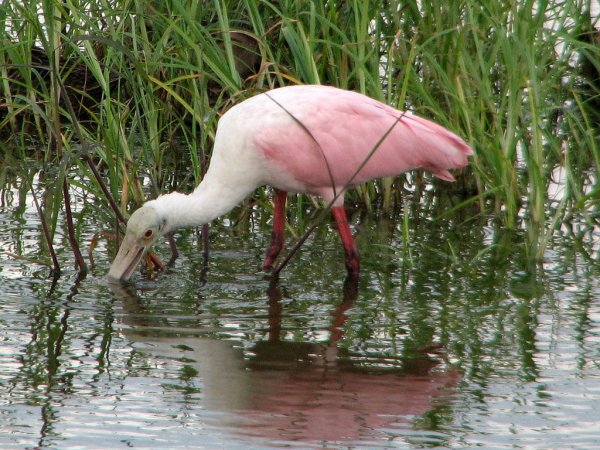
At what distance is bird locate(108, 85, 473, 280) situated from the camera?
6793 millimetres

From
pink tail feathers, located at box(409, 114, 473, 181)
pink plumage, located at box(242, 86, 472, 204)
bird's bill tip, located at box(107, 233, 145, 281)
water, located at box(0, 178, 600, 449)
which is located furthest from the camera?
pink tail feathers, located at box(409, 114, 473, 181)

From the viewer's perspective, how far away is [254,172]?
271 inches

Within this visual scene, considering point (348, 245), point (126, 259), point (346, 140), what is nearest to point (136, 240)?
point (126, 259)

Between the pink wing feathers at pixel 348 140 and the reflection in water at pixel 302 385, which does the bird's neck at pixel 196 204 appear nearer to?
the pink wing feathers at pixel 348 140

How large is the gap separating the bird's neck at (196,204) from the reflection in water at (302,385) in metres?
0.87

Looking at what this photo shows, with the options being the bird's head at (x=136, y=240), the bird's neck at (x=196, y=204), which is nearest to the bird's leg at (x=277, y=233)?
the bird's neck at (x=196, y=204)

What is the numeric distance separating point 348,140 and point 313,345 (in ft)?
5.58

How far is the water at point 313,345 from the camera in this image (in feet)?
15.5

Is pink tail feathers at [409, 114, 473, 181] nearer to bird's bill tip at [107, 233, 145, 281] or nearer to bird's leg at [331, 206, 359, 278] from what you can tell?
bird's leg at [331, 206, 359, 278]

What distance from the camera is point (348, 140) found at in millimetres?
7121

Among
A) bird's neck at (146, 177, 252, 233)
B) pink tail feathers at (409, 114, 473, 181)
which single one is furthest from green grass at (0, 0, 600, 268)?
bird's neck at (146, 177, 252, 233)

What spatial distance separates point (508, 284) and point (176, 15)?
2710 mm

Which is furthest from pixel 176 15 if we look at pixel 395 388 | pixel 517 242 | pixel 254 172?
pixel 395 388

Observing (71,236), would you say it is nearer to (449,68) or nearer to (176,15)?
(176,15)
